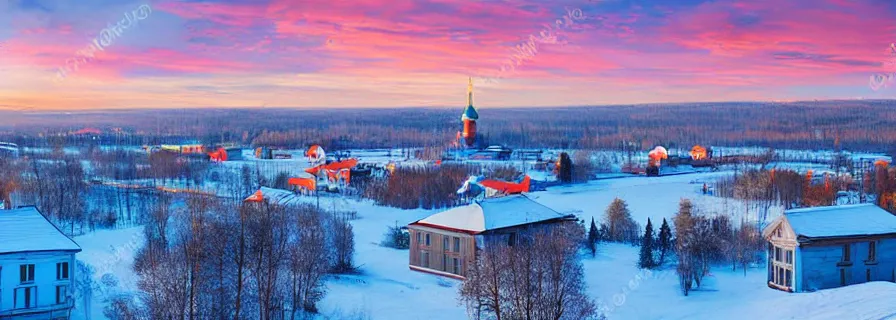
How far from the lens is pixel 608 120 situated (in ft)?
454

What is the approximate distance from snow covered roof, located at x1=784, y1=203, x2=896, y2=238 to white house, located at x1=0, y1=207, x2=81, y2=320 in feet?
51.3

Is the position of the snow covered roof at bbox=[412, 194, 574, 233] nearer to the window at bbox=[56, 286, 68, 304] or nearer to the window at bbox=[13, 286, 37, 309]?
the window at bbox=[56, 286, 68, 304]

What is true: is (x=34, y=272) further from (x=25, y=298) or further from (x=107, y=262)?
(x=107, y=262)

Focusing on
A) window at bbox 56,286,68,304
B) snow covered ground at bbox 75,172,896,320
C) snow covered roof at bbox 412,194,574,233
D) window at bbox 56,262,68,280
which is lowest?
snow covered ground at bbox 75,172,896,320

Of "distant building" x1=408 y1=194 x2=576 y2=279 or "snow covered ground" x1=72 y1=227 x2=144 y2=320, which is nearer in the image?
"snow covered ground" x1=72 y1=227 x2=144 y2=320

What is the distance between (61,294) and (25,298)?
2.21 ft

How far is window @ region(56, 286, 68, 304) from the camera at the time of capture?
55.8 feet

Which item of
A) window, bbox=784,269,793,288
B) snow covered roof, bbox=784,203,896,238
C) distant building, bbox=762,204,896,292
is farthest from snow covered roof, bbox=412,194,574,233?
snow covered roof, bbox=784,203,896,238

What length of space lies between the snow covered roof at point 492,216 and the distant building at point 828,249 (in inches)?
250

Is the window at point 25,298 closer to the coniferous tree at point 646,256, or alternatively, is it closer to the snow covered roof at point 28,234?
the snow covered roof at point 28,234

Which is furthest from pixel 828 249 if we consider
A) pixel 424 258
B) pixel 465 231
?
pixel 424 258

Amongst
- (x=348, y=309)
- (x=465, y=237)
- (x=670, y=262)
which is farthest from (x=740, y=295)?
(x=348, y=309)

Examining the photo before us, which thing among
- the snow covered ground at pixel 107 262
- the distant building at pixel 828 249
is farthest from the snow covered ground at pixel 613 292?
the distant building at pixel 828 249

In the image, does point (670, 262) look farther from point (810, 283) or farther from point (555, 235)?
point (555, 235)
